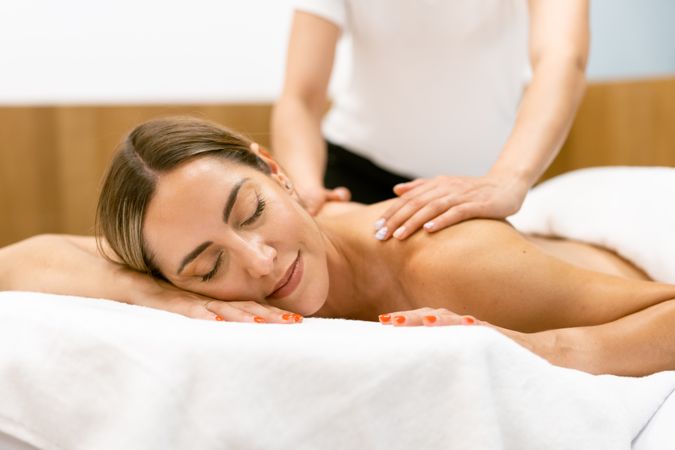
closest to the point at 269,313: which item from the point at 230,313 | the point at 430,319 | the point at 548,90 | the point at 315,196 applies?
the point at 230,313

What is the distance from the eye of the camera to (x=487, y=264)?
1.13m

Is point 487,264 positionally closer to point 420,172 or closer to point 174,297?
point 174,297

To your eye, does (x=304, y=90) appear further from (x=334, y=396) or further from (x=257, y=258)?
(x=334, y=396)

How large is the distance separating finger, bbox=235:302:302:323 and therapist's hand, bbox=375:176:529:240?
24cm

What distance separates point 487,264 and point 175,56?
1.60 m

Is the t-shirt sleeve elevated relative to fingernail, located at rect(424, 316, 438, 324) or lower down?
elevated

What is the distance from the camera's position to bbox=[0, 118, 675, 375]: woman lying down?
3.48 feet

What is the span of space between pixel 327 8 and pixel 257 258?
0.81 meters

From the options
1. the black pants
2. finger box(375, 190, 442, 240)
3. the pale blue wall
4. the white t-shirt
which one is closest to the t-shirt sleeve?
the white t-shirt

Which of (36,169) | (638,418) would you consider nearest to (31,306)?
(638,418)

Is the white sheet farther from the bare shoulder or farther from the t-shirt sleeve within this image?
the t-shirt sleeve

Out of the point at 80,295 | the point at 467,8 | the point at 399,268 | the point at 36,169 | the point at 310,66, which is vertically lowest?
the point at 36,169

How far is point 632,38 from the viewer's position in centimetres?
272

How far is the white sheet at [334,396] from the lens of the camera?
0.81 metres
